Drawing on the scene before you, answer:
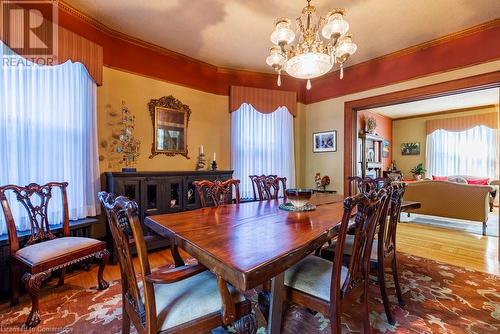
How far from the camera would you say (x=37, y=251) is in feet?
5.73

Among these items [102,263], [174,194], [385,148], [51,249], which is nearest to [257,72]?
[174,194]

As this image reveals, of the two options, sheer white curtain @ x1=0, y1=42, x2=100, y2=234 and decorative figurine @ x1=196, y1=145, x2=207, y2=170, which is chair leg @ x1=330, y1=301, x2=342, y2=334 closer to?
sheer white curtain @ x1=0, y1=42, x2=100, y2=234

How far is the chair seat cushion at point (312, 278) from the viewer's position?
4.08 feet

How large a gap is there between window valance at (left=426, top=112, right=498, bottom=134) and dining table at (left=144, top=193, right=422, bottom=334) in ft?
24.9

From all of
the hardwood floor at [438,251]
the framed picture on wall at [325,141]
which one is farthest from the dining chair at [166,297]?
the framed picture on wall at [325,141]

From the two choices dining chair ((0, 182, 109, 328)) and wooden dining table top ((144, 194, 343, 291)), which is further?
dining chair ((0, 182, 109, 328))

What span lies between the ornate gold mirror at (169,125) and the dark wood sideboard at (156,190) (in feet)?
1.83

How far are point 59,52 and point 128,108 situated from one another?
892 mm

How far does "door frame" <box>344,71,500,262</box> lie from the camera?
2861 mm

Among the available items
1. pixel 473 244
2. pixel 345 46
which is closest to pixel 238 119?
pixel 345 46

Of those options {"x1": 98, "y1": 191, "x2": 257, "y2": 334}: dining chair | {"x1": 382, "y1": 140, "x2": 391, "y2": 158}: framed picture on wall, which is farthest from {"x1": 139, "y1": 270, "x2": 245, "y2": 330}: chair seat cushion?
{"x1": 382, "y1": 140, "x2": 391, "y2": 158}: framed picture on wall

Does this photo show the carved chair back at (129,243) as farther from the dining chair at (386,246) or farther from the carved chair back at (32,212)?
the carved chair back at (32,212)

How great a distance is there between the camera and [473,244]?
129 inches

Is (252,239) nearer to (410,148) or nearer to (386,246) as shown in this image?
(386,246)
